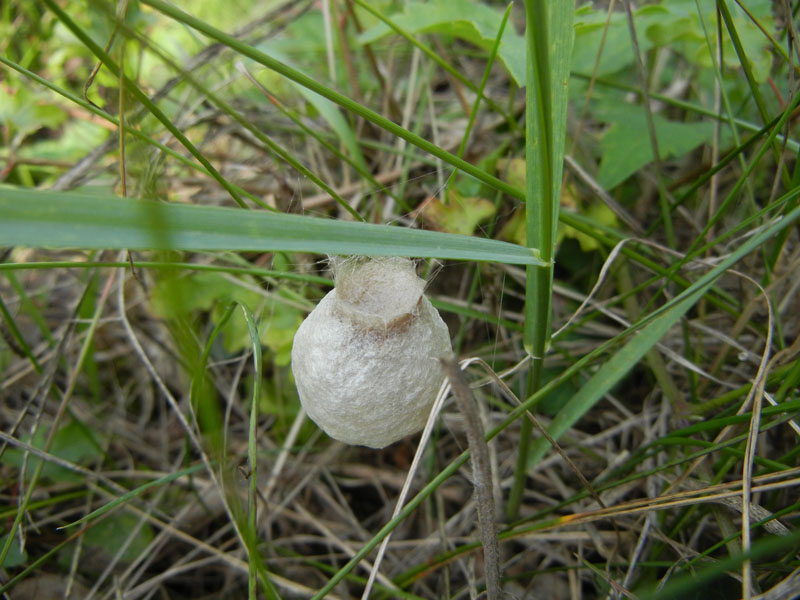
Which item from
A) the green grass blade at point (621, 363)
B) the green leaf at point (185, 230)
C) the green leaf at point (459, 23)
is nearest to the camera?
the green leaf at point (185, 230)

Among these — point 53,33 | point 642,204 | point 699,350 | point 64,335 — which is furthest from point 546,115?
point 53,33

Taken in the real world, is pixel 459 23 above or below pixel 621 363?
above

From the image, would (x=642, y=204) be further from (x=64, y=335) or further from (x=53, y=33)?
(x=53, y=33)

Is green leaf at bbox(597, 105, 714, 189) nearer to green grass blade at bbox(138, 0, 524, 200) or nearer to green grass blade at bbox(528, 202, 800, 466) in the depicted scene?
green grass blade at bbox(528, 202, 800, 466)

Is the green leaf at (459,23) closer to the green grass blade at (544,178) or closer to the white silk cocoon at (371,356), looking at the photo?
the green grass blade at (544,178)

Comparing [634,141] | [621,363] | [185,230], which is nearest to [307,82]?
[185,230]

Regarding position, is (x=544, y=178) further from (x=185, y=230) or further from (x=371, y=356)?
(x=185, y=230)

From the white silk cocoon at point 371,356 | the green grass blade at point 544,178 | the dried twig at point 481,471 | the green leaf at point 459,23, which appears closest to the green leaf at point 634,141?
the green leaf at point 459,23
